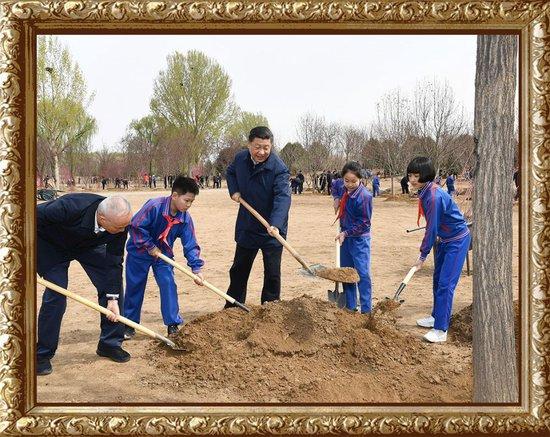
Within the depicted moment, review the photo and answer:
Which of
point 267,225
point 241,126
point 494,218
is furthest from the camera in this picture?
point 267,225

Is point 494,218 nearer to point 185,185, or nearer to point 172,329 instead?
point 185,185

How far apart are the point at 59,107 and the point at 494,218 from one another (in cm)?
267

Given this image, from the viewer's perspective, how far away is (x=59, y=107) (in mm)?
3088

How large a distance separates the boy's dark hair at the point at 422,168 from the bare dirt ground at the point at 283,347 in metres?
0.24

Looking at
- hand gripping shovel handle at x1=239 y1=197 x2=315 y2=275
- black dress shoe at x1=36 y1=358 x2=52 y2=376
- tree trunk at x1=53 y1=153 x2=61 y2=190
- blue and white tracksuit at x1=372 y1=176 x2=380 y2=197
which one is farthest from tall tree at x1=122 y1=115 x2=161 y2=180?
blue and white tracksuit at x1=372 y1=176 x2=380 y2=197

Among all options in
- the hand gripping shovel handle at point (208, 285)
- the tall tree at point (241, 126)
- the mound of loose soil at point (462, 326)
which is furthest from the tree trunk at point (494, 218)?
the hand gripping shovel handle at point (208, 285)

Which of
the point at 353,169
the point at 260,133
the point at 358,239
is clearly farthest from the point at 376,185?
the point at 260,133

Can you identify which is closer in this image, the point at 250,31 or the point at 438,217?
the point at 250,31

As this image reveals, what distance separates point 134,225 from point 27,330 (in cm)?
216

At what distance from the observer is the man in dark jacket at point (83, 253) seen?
3.66 meters

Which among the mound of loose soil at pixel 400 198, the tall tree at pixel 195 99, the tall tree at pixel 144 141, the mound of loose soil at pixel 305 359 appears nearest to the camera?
the tall tree at pixel 195 99

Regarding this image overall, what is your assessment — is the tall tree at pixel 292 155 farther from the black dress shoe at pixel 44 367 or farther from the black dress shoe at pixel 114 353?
the black dress shoe at pixel 44 367

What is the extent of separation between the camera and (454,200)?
3971 mm

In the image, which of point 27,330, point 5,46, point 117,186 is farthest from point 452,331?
point 5,46
